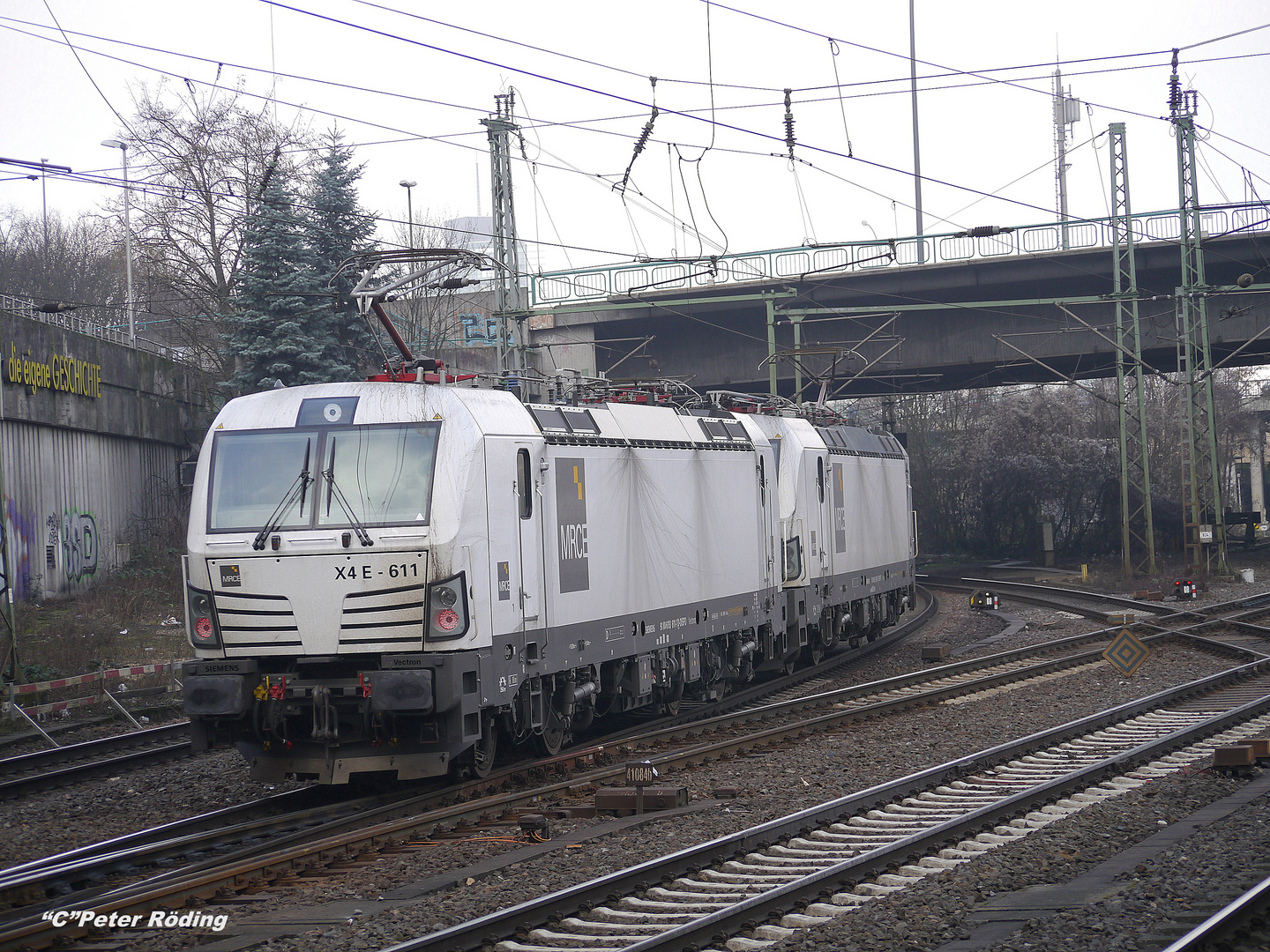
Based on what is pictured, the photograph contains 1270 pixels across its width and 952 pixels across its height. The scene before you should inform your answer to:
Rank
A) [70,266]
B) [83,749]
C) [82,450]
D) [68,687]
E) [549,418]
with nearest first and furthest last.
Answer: [549,418], [83,749], [68,687], [82,450], [70,266]

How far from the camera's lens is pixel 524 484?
11.8 meters

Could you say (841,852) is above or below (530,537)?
below

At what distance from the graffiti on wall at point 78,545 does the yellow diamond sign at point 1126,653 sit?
67.6 ft

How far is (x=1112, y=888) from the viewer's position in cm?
741

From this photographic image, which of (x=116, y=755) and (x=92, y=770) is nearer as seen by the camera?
(x=92, y=770)

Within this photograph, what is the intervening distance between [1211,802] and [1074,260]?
29132mm

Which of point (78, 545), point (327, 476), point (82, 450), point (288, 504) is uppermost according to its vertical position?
point (82, 450)

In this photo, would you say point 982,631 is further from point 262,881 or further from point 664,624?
point 262,881

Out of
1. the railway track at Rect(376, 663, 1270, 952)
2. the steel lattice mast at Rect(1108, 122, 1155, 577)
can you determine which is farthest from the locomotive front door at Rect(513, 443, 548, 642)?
the steel lattice mast at Rect(1108, 122, 1155, 577)

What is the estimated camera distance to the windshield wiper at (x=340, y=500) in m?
10.5

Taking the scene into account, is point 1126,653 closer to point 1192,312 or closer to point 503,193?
point 503,193

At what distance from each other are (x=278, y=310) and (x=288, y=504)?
21.1m

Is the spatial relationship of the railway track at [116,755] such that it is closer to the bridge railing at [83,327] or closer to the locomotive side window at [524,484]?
the locomotive side window at [524,484]

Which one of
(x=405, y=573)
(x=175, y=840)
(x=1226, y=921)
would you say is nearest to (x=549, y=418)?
(x=405, y=573)
